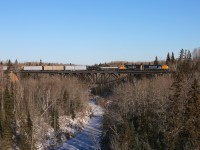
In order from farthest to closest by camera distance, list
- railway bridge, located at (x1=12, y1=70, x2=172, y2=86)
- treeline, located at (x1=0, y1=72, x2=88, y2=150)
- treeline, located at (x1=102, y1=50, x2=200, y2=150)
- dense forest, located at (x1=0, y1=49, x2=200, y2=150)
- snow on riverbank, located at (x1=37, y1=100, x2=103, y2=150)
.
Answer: railway bridge, located at (x1=12, y1=70, x2=172, y2=86) → snow on riverbank, located at (x1=37, y1=100, x2=103, y2=150) → treeline, located at (x1=0, y1=72, x2=88, y2=150) → dense forest, located at (x1=0, y1=49, x2=200, y2=150) → treeline, located at (x1=102, y1=50, x2=200, y2=150)

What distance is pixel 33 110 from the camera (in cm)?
5203

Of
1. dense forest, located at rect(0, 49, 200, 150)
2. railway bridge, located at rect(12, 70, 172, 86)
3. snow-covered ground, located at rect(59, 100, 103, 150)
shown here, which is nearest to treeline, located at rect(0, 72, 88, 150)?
dense forest, located at rect(0, 49, 200, 150)

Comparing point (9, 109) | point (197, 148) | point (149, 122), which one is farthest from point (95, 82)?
point (197, 148)

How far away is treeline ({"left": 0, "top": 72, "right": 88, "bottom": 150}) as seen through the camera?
4334 cm

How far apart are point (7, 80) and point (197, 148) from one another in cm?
4837

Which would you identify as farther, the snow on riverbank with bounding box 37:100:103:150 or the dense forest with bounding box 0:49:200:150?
the snow on riverbank with bounding box 37:100:103:150

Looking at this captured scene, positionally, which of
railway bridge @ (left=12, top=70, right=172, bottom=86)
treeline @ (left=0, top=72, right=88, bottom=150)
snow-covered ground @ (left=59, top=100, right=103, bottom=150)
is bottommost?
snow-covered ground @ (left=59, top=100, right=103, bottom=150)

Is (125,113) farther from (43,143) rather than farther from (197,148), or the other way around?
(197,148)

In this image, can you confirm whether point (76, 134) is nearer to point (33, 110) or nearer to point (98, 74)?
point (33, 110)

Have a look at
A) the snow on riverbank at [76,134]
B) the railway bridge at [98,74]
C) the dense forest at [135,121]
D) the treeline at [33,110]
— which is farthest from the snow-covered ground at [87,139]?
the railway bridge at [98,74]

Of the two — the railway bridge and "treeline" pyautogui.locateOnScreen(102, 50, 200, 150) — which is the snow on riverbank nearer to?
"treeline" pyautogui.locateOnScreen(102, 50, 200, 150)

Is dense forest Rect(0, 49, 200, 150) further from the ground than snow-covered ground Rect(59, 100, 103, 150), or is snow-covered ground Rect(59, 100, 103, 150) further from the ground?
dense forest Rect(0, 49, 200, 150)

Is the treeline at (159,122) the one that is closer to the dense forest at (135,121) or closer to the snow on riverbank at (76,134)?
the dense forest at (135,121)

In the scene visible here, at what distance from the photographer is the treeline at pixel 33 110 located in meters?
43.3
